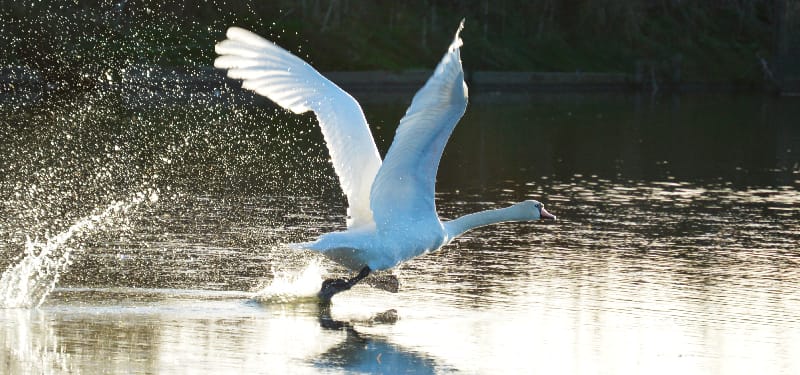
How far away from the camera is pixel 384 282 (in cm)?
1020

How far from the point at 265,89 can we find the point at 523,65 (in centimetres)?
4068

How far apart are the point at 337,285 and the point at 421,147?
1336mm

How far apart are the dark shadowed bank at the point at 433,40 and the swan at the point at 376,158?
21979 millimetres

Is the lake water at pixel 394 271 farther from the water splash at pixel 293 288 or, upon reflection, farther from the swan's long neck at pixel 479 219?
the swan's long neck at pixel 479 219

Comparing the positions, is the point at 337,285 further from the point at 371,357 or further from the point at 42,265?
the point at 42,265

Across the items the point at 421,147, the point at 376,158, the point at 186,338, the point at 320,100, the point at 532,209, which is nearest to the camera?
the point at 186,338

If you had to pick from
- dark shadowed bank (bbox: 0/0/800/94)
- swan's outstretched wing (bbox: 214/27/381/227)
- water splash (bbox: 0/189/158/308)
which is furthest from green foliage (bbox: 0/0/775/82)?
swan's outstretched wing (bbox: 214/27/381/227)

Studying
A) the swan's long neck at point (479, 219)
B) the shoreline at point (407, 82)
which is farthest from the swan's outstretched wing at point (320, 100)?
the shoreline at point (407, 82)

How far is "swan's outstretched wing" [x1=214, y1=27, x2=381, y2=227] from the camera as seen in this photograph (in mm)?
10109

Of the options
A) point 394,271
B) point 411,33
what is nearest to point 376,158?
point 394,271

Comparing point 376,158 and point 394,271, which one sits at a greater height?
point 376,158

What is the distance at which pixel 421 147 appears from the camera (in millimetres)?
9000

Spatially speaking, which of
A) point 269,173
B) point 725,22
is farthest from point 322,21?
point 269,173

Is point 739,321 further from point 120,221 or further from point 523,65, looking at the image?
point 523,65
